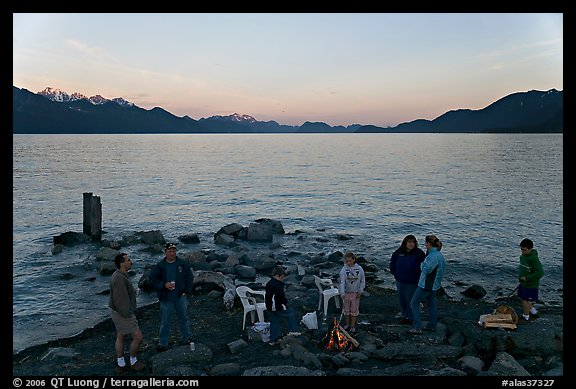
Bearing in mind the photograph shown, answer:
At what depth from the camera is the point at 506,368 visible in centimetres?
767

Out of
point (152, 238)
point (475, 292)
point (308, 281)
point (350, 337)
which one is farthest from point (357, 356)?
point (152, 238)

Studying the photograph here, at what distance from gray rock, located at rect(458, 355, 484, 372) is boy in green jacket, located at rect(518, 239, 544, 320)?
2.76m

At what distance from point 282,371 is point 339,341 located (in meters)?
1.98

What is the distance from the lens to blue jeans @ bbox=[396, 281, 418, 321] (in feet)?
33.1

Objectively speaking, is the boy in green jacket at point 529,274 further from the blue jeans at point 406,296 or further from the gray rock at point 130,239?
the gray rock at point 130,239

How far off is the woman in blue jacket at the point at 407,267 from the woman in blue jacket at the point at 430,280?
0.32 metres

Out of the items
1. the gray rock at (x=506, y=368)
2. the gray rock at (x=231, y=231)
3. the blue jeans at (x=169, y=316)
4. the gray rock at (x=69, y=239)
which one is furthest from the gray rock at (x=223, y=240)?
the gray rock at (x=506, y=368)

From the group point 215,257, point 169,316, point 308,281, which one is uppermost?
point 169,316

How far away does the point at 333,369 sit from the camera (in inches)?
316

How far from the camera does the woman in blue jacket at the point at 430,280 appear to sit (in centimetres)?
921

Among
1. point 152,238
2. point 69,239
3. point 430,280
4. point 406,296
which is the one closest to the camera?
point 430,280

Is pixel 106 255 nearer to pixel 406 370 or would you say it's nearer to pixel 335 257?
pixel 335 257

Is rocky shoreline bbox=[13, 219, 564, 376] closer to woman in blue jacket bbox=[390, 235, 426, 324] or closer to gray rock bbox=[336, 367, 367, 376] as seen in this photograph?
gray rock bbox=[336, 367, 367, 376]
